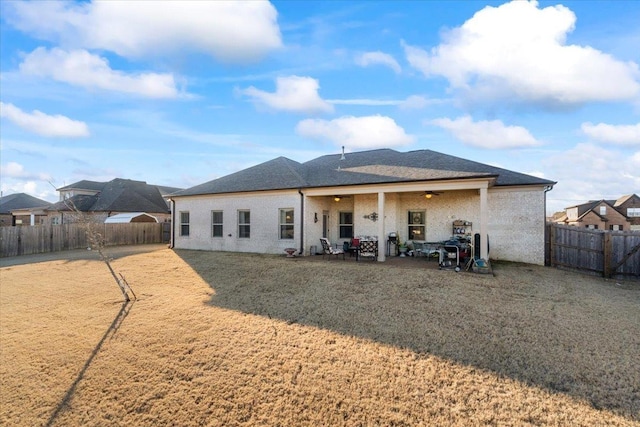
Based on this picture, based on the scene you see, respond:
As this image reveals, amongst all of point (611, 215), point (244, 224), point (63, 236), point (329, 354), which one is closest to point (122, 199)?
point (63, 236)

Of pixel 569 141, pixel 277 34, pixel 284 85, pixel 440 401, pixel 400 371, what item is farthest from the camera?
pixel 284 85

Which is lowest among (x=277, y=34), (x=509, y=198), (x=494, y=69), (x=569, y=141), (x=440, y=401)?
(x=440, y=401)

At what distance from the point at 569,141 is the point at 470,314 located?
14628mm

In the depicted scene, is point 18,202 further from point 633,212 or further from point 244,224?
point 633,212

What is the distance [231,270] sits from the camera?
424 inches

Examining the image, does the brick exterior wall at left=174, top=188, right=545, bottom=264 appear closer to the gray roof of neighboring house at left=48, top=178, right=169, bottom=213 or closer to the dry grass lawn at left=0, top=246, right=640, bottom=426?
the dry grass lawn at left=0, top=246, right=640, bottom=426

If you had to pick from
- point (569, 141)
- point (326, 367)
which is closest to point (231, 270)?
point (326, 367)

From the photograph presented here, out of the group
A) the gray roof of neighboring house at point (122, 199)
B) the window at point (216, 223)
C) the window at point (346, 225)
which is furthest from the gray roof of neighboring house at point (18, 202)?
the window at point (346, 225)

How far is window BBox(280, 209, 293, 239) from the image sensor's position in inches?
550

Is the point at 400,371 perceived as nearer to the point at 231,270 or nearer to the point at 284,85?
the point at 231,270

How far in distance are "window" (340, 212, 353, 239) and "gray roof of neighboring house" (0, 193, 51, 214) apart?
41.8 m

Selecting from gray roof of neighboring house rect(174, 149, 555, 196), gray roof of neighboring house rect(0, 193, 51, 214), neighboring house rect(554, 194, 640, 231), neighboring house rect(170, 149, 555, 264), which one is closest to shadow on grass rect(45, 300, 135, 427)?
neighboring house rect(170, 149, 555, 264)

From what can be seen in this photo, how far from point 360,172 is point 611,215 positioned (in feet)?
147

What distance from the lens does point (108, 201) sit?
91.9ft
